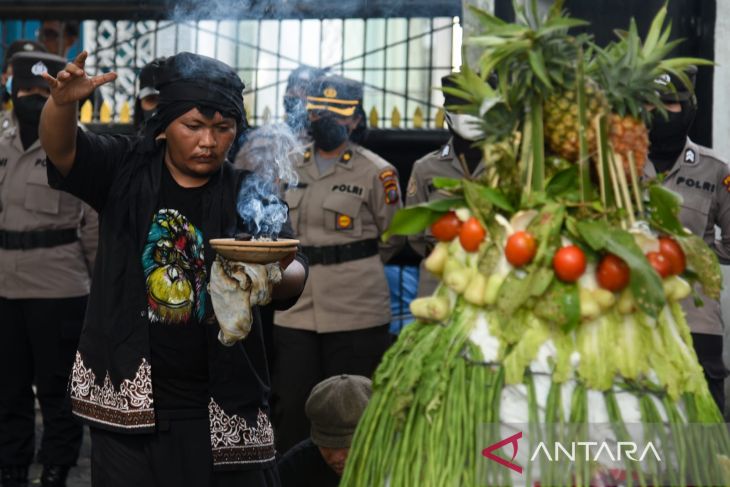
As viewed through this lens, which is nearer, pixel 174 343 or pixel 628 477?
pixel 628 477

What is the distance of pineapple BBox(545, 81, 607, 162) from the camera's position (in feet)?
11.0

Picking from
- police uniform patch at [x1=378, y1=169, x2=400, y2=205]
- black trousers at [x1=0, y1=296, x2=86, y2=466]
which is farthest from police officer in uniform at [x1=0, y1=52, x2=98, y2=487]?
police uniform patch at [x1=378, y1=169, x2=400, y2=205]

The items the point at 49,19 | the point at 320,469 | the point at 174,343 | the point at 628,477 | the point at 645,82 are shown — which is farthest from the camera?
the point at 49,19

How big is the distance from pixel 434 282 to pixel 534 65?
351cm

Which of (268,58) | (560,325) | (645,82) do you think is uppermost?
(268,58)

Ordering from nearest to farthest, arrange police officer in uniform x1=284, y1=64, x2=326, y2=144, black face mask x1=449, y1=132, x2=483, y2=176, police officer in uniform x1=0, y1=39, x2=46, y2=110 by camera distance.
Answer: black face mask x1=449, y1=132, x2=483, y2=176 < police officer in uniform x1=284, y1=64, x2=326, y2=144 < police officer in uniform x1=0, y1=39, x2=46, y2=110

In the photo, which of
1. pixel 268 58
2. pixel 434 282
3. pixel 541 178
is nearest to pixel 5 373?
pixel 434 282

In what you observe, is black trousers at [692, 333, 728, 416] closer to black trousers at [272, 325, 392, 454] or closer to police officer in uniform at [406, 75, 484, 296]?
police officer in uniform at [406, 75, 484, 296]

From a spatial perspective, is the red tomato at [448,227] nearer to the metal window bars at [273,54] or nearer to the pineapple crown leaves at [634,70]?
the pineapple crown leaves at [634,70]

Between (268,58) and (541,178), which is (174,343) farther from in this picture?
(268,58)

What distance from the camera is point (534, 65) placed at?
3283 mm

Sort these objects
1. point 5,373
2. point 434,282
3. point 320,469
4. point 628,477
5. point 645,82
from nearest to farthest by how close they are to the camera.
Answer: point 628,477
point 645,82
point 320,469
point 434,282
point 5,373

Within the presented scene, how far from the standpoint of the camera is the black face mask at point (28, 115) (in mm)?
7539

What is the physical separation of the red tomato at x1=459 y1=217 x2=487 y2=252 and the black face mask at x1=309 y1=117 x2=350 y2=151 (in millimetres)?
4194
